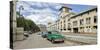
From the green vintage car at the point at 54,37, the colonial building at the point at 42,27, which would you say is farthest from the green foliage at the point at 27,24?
the green vintage car at the point at 54,37

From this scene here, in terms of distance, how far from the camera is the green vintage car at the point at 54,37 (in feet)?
8.74

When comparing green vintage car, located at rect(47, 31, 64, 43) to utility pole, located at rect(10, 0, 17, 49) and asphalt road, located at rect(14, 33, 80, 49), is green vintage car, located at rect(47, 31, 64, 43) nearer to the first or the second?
asphalt road, located at rect(14, 33, 80, 49)

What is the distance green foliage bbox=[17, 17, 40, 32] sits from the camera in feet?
7.97

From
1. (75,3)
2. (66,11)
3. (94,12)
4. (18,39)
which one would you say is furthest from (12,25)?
(94,12)

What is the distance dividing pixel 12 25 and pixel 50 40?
2.26 feet

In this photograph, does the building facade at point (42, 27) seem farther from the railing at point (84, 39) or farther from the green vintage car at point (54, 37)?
the railing at point (84, 39)

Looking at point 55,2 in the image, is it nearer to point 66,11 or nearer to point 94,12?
point 66,11

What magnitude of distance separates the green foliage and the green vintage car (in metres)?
0.24

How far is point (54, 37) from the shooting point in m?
2.71

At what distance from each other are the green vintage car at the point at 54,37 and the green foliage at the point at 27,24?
24 cm

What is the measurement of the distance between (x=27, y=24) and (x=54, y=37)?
1.75 feet

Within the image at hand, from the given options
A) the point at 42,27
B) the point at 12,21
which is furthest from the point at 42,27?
the point at 12,21

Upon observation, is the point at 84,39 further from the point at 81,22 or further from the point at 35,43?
the point at 35,43

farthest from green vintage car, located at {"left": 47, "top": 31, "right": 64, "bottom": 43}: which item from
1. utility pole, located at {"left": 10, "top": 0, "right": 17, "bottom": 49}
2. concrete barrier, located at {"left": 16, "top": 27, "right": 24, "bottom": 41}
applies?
utility pole, located at {"left": 10, "top": 0, "right": 17, "bottom": 49}
